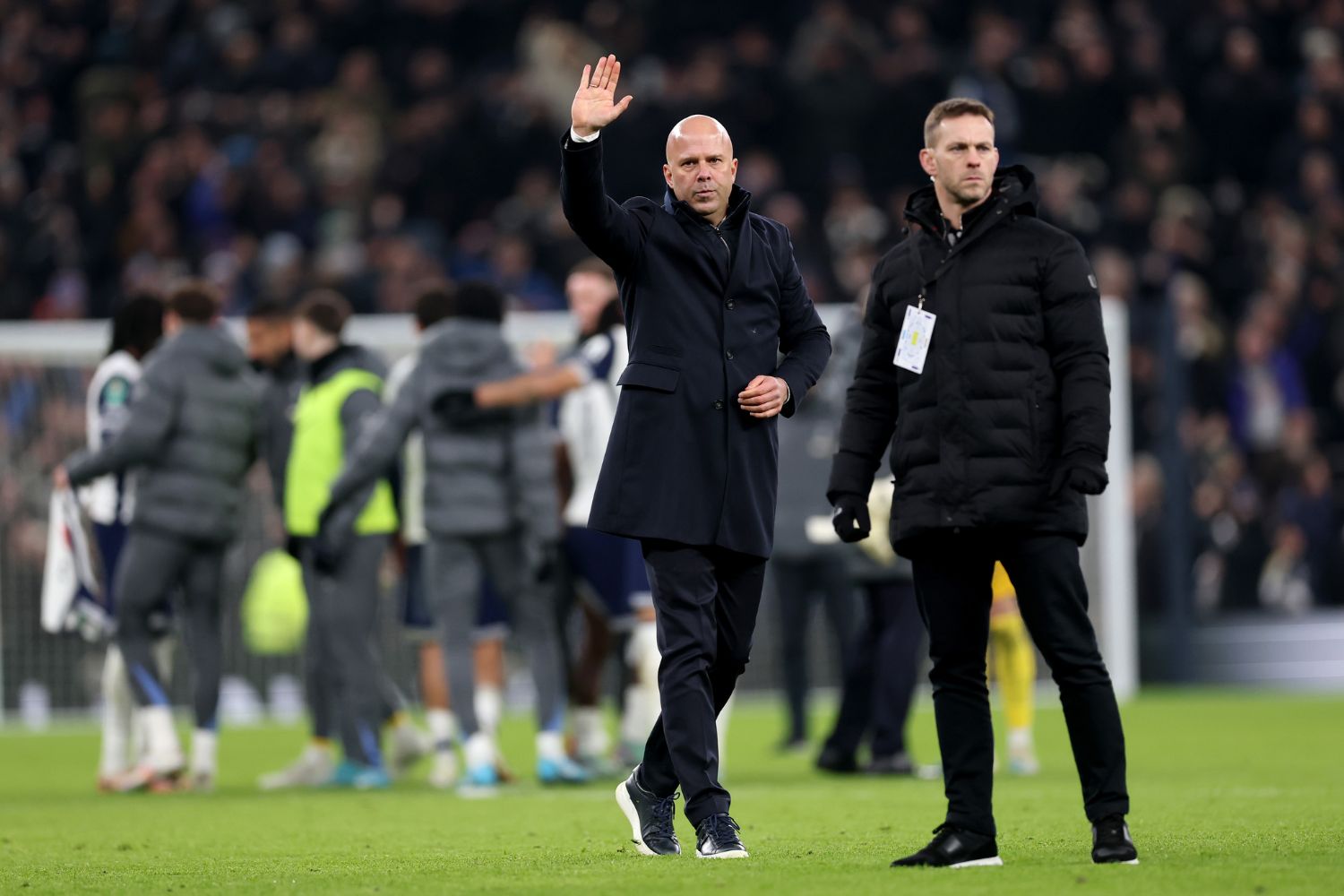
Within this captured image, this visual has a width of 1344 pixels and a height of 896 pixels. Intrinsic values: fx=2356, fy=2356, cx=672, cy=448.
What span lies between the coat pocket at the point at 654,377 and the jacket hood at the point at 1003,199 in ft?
2.56

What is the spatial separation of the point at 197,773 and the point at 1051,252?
575cm

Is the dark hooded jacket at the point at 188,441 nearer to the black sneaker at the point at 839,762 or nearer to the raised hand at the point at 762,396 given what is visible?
the black sneaker at the point at 839,762

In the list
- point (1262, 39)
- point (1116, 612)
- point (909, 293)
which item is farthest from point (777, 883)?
point (1262, 39)

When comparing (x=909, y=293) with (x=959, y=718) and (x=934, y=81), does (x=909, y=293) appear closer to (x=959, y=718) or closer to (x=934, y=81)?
(x=959, y=718)

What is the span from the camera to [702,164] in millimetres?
6590

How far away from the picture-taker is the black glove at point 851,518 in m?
6.31

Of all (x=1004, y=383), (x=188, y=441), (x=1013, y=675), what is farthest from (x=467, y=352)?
(x=1004, y=383)

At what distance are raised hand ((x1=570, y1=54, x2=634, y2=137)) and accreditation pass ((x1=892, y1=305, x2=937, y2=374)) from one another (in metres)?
0.94

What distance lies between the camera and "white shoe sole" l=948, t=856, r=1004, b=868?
609 centimetres

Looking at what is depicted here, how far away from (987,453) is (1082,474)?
0.89ft

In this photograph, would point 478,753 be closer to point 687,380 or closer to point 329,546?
point 329,546

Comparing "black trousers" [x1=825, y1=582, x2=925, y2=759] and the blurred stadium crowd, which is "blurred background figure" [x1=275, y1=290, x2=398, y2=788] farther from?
the blurred stadium crowd

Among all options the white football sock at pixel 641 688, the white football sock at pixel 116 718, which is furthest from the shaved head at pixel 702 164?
the white football sock at pixel 116 718

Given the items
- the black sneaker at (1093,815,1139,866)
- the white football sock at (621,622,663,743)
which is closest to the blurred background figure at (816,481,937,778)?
the white football sock at (621,622,663,743)
